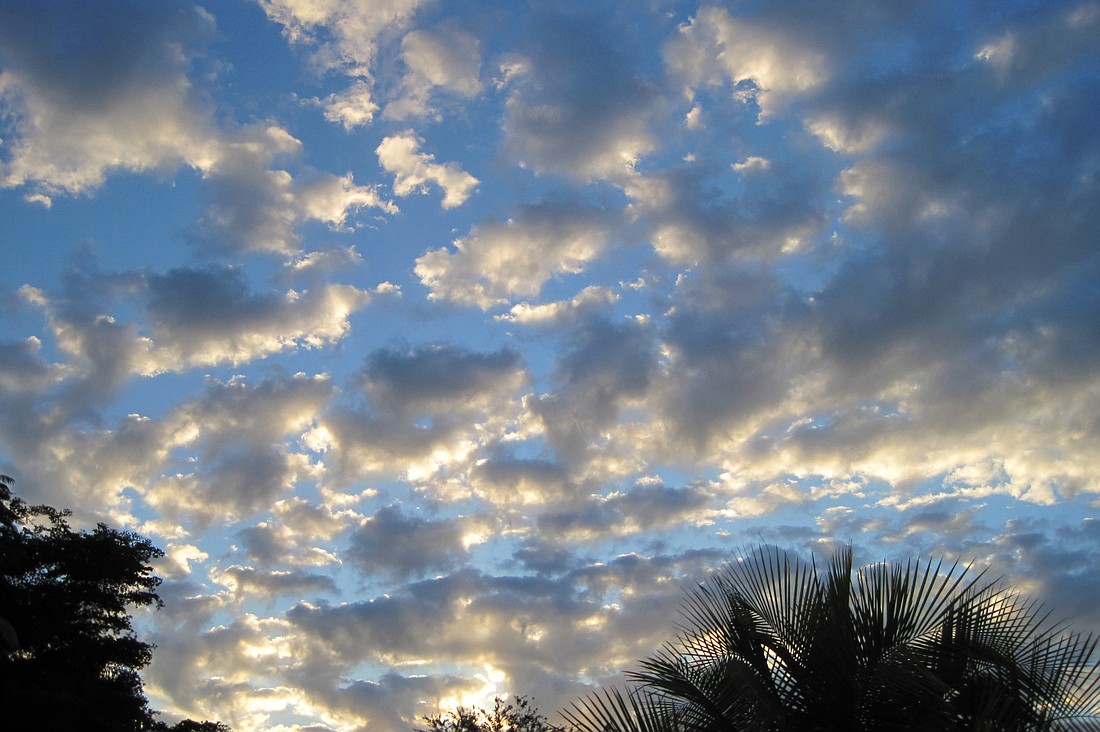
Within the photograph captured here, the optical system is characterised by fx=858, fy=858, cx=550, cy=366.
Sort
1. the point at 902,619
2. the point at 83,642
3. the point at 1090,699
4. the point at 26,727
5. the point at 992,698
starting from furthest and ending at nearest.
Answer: the point at 83,642 < the point at 26,727 < the point at 902,619 < the point at 1090,699 < the point at 992,698

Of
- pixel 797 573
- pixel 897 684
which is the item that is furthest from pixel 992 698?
pixel 797 573

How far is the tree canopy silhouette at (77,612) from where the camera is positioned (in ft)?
90.9

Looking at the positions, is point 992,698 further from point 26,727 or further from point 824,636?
point 26,727

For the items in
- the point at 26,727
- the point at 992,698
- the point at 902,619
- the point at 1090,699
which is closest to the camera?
the point at 992,698

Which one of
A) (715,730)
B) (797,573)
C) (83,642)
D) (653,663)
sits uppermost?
(83,642)

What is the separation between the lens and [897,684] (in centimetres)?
641

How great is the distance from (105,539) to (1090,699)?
32.3m

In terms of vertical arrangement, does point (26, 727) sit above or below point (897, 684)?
above

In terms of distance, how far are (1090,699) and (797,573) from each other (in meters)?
2.30

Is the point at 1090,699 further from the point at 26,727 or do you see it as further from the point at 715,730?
the point at 26,727

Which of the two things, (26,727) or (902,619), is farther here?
(26,727)

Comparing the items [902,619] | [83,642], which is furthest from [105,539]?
[902,619]

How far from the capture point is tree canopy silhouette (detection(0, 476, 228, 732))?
27.7 meters

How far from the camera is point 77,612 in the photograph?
3022 centimetres
